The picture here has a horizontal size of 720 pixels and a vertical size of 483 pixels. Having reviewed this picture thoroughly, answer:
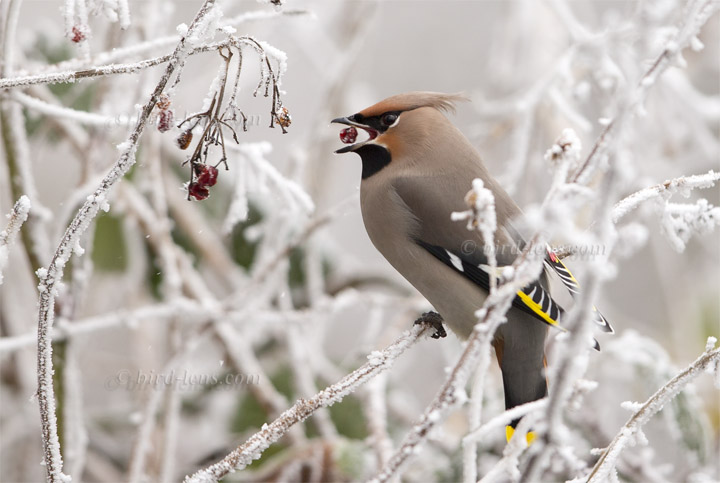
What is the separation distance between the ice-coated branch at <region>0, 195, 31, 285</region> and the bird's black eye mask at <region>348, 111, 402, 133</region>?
102 centimetres

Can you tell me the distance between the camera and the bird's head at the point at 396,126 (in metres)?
1.83

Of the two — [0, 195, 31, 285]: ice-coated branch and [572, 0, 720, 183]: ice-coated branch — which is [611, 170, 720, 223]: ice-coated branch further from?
[0, 195, 31, 285]: ice-coated branch

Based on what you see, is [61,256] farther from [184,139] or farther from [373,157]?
[373,157]

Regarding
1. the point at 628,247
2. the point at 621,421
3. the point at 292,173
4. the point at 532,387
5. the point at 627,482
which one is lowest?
the point at 621,421

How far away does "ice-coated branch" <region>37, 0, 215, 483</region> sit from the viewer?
0.87 metres

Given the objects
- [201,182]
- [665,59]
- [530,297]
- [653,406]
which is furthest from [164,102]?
[530,297]

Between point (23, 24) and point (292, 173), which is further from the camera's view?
point (23, 24)

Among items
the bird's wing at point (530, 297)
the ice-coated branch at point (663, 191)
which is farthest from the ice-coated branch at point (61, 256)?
the bird's wing at point (530, 297)

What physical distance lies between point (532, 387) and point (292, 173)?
2.98 ft

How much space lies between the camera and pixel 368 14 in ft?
8.34

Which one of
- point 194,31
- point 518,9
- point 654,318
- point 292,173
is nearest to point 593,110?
point 518,9

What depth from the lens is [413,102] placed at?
1.85 meters

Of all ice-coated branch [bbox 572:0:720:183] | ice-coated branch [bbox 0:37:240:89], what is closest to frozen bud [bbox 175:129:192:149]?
ice-coated branch [bbox 0:37:240:89]

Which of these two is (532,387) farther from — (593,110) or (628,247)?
(593,110)
